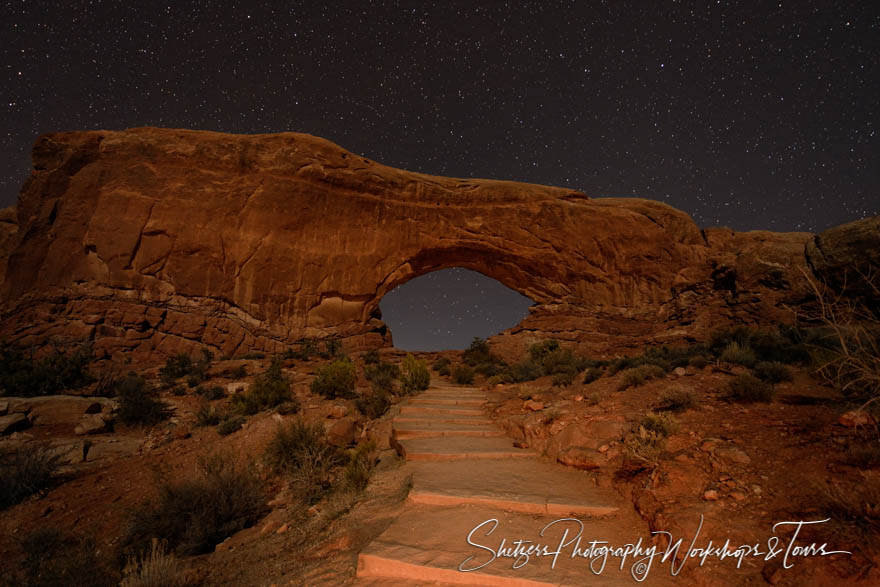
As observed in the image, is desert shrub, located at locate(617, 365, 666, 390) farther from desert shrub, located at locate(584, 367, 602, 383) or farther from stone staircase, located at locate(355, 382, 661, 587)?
stone staircase, located at locate(355, 382, 661, 587)

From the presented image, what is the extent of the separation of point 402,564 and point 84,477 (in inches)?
267

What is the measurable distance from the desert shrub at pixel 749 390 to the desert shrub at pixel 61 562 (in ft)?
23.5

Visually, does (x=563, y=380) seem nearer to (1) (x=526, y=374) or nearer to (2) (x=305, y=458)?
(1) (x=526, y=374)

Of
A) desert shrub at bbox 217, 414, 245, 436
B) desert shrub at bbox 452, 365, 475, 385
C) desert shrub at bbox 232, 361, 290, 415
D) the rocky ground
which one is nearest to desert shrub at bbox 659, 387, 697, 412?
the rocky ground

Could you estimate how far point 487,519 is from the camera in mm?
3172

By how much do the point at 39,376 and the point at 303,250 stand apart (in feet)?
35.6

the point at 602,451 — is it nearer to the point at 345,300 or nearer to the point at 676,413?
the point at 676,413

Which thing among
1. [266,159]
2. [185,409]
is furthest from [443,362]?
[266,159]

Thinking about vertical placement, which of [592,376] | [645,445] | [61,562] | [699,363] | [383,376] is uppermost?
[699,363]

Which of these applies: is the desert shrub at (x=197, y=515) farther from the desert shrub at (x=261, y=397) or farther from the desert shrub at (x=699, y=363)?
the desert shrub at (x=699, y=363)

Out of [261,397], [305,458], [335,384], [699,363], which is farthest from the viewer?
[335,384]

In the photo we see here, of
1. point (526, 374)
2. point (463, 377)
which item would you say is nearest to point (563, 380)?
point (526, 374)

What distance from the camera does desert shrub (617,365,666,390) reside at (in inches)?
248

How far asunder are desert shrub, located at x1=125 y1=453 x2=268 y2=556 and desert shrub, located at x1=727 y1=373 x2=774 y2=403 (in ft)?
20.6
